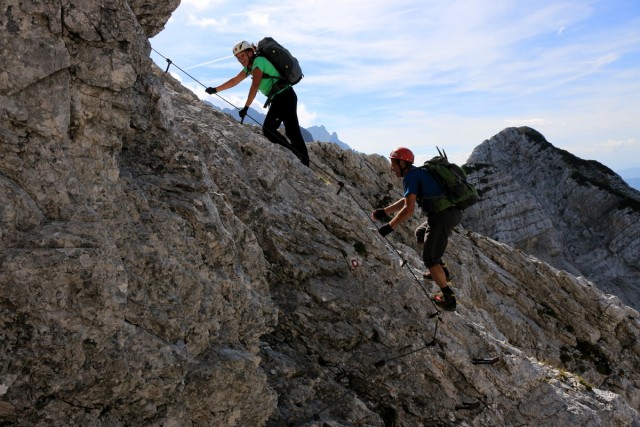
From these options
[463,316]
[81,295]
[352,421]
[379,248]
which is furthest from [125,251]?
[463,316]

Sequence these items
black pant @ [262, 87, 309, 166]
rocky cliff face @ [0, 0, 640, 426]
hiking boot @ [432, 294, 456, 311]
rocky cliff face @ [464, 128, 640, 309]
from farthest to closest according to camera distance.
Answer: rocky cliff face @ [464, 128, 640, 309]
black pant @ [262, 87, 309, 166]
hiking boot @ [432, 294, 456, 311]
rocky cliff face @ [0, 0, 640, 426]

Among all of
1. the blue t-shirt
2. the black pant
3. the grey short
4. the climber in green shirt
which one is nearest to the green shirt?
the climber in green shirt

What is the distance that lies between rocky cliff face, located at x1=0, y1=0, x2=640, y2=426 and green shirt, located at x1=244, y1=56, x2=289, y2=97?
1.62 m

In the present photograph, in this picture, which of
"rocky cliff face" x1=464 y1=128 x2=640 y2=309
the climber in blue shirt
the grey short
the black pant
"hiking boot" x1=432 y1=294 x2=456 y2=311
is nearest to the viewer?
the climber in blue shirt

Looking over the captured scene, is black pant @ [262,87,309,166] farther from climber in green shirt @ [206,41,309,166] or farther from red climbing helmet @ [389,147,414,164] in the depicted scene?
red climbing helmet @ [389,147,414,164]

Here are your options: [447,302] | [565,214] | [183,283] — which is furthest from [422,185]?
[565,214]

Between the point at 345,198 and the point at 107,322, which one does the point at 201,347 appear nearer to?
the point at 107,322

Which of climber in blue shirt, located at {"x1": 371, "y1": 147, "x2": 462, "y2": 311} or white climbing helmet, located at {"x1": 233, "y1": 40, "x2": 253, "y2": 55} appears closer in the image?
climber in blue shirt, located at {"x1": 371, "y1": 147, "x2": 462, "y2": 311}

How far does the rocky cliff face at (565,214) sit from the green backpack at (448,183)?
6170cm

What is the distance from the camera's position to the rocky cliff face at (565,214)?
71250 millimetres

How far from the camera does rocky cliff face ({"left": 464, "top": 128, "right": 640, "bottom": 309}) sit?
71.2 meters

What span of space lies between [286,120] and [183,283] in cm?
923

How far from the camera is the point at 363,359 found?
1166 centimetres

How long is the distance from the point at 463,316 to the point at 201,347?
9527mm
